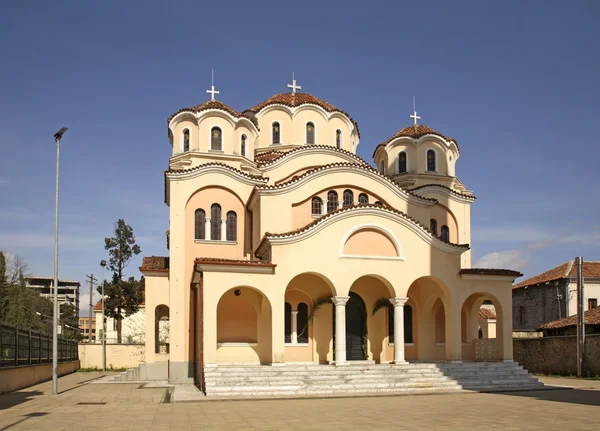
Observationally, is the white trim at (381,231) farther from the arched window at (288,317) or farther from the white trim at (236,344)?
the white trim at (236,344)

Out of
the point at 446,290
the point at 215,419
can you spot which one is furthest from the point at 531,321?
the point at 215,419

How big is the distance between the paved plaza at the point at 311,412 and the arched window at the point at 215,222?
7984 mm

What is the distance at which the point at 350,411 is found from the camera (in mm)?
16969

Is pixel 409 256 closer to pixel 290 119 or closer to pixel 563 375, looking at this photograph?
pixel 290 119

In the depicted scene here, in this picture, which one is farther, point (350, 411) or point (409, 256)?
point (409, 256)

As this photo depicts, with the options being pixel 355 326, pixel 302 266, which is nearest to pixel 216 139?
pixel 302 266

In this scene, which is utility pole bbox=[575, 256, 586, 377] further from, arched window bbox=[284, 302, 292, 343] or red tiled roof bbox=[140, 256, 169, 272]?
red tiled roof bbox=[140, 256, 169, 272]

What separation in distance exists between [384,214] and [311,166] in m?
5.94

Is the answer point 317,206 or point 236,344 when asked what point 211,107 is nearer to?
point 317,206

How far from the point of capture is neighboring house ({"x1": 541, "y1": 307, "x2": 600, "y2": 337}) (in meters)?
34.4

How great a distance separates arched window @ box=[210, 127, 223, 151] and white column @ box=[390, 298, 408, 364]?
36.8 feet

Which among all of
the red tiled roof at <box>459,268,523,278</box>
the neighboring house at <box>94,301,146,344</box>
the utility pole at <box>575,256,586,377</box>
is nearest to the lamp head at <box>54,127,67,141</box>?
the red tiled roof at <box>459,268,523,278</box>

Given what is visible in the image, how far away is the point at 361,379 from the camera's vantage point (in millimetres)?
23078

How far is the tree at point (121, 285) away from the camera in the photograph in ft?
162
